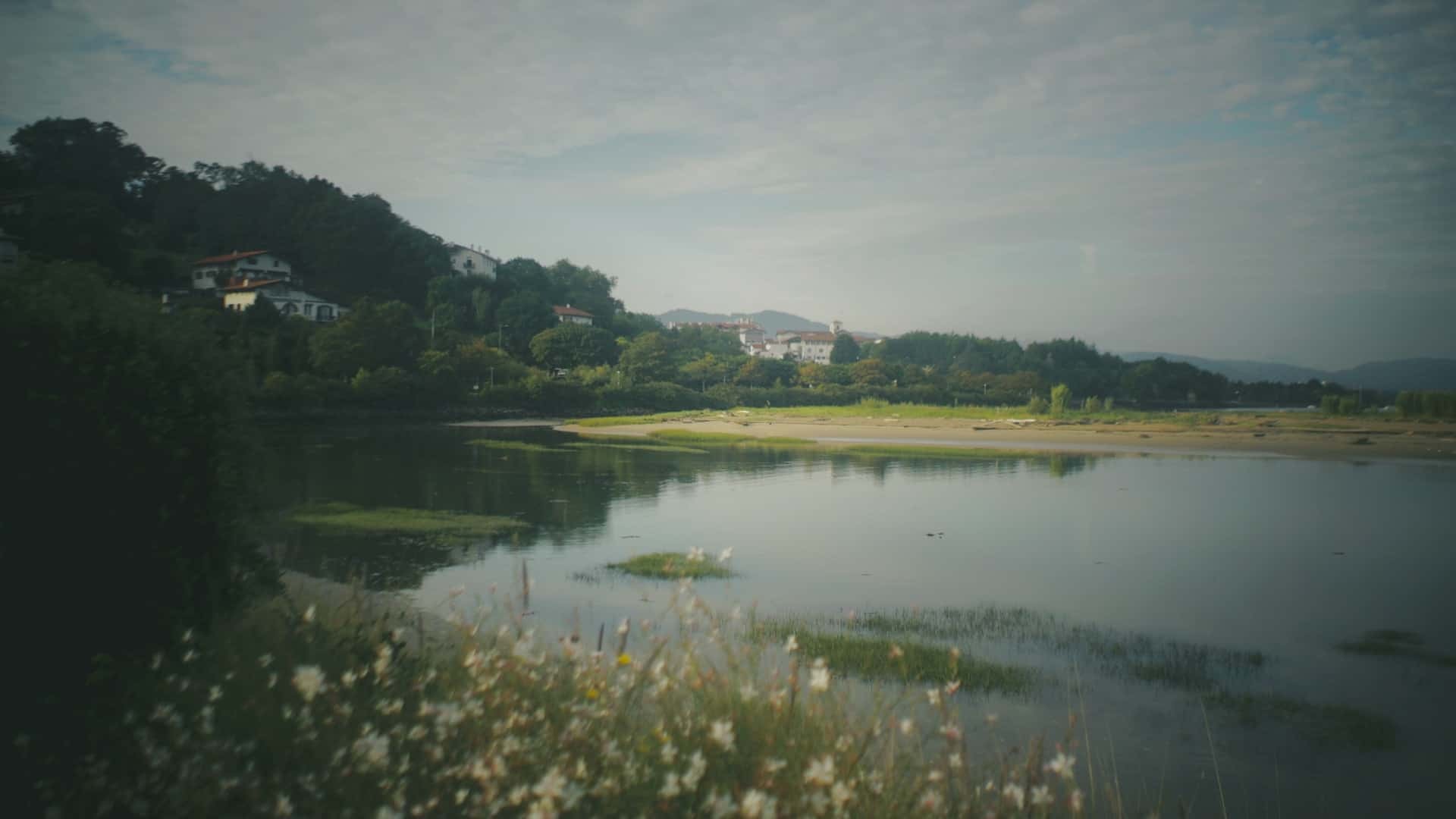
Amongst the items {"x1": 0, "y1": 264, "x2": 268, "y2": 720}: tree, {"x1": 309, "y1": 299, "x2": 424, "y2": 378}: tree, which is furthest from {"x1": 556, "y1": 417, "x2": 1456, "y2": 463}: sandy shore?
{"x1": 0, "y1": 264, "x2": 268, "y2": 720}: tree

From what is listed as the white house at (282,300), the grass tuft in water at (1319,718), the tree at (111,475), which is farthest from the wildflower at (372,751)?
the white house at (282,300)

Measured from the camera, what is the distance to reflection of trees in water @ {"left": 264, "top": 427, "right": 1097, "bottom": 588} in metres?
16.5

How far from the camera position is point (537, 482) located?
29547 millimetres

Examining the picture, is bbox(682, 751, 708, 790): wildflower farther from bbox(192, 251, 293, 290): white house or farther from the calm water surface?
bbox(192, 251, 293, 290): white house

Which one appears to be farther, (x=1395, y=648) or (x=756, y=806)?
(x=1395, y=648)

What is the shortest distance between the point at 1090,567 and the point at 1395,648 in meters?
6.07

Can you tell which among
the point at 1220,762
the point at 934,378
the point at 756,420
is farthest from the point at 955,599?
the point at 934,378

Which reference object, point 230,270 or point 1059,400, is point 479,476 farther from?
point 1059,400

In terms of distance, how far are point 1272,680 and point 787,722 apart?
9.25 m

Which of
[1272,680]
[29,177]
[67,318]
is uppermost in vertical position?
[29,177]

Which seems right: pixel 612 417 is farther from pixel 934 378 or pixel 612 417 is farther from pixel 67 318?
pixel 67 318

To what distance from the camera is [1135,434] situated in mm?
63281

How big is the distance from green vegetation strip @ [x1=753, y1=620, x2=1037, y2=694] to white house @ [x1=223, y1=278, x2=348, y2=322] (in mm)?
70634

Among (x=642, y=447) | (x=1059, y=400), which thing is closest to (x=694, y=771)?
(x=642, y=447)
